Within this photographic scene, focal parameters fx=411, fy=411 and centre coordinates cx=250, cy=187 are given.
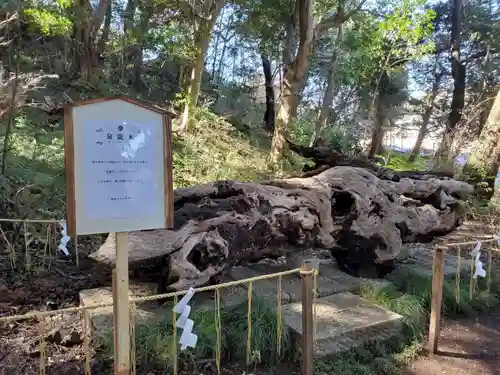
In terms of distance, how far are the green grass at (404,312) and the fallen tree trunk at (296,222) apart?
34 cm

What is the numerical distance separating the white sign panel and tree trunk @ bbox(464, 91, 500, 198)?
7.44m

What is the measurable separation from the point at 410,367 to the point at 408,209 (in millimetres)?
1942

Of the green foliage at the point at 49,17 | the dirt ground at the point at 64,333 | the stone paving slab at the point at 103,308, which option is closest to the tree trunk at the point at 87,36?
the green foliage at the point at 49,17

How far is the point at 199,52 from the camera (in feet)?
27.9

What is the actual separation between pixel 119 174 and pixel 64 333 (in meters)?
1.86

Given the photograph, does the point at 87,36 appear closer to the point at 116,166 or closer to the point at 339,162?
the point at 339,162

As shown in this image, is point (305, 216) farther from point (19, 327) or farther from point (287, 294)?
point (19, 327)

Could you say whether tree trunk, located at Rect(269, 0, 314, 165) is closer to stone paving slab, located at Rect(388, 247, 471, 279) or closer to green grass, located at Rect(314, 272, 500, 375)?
stone paving slab, located at Rect(388, 247, 471, 279)

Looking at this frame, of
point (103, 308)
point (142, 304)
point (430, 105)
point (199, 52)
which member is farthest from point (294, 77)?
point (430, 105)

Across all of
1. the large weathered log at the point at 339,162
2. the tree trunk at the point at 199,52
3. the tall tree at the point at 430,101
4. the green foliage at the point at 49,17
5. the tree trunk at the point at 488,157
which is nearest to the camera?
the large weathered log at the point at 339,162

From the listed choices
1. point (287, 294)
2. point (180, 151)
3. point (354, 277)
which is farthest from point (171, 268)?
point (180, 151)

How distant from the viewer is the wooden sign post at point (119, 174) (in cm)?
175

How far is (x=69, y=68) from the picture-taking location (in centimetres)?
981

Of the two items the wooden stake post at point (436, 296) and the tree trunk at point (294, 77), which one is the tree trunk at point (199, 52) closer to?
the tree trunk at point (294, 77)
